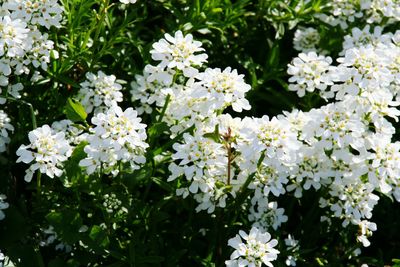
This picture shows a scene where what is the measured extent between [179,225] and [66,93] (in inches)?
51.3

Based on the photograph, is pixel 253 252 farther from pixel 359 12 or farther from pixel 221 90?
pixel 359 12

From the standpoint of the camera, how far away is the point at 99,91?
476 cm

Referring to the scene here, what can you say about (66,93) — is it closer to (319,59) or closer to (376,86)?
→ (319,59)

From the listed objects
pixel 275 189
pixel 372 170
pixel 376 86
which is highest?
pixel 376 86

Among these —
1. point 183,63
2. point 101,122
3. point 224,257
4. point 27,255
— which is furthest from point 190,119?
point 27,255

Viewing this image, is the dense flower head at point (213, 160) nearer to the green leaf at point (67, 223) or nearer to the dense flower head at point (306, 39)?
the green leaf at point (67, 223)

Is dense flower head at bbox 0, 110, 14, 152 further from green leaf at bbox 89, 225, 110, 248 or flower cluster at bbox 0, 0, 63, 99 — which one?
Result: green leaf at bbox 89, 225, 110, 248

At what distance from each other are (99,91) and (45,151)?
869mm

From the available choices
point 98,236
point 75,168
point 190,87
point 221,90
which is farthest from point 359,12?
point 98,236

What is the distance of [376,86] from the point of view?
4.21m

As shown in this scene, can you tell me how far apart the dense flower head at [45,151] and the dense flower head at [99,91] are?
28.6 inches

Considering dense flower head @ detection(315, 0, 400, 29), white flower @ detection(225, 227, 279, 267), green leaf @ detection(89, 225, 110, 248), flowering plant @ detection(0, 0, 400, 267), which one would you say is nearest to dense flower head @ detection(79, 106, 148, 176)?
flowering plant @ detection(0, 0, 400, 267)

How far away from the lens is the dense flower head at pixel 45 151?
3998 mm

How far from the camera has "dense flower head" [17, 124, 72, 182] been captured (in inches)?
157
